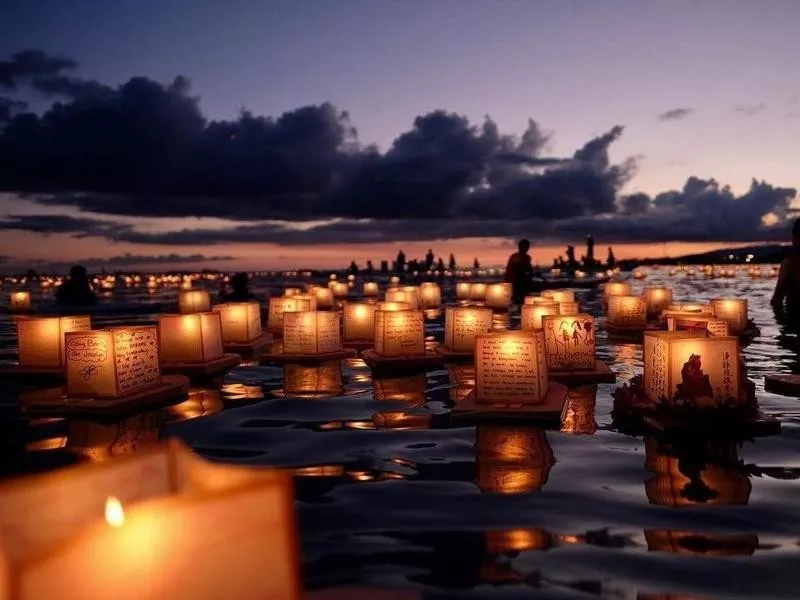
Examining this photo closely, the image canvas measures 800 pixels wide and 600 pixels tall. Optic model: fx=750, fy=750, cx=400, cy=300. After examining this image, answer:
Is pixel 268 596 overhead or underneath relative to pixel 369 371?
overhead

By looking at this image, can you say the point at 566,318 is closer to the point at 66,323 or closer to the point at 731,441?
the point at 731,441

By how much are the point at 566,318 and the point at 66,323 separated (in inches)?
276

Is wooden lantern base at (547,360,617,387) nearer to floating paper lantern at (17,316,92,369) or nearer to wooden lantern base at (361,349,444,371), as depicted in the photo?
wooden lantern base at (361,349,444,371)

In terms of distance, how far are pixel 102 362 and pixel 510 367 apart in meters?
4.35

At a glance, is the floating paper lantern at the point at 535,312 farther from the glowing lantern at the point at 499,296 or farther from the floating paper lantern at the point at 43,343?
the glowing lantern at the point at 499,296

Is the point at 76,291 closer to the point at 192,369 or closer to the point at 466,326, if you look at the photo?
Answer: the point at 192,369

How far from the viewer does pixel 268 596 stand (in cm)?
184

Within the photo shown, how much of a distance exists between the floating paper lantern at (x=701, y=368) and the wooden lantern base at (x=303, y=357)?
6198mm

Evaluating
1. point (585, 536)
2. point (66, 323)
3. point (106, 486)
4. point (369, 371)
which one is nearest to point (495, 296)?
point (369, 371)

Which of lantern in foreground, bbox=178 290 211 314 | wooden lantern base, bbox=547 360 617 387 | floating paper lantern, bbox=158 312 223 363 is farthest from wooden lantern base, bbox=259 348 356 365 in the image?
lantern in foreground, bbox=178 290 211 314

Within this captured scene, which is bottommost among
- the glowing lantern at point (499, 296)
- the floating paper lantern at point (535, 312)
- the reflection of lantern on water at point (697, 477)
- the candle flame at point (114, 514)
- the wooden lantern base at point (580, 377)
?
the reflection of lantern on water at point (697, 477)

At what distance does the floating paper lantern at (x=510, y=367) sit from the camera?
289 inches

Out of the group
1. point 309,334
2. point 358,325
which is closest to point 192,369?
point 309,334

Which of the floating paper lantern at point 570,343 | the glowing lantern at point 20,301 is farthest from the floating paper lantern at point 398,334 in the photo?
the glowing lantern at point 20,301
